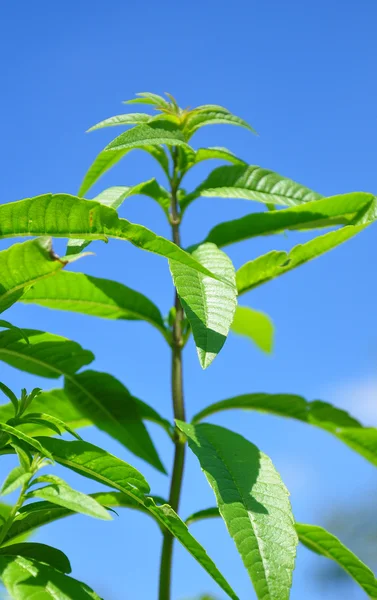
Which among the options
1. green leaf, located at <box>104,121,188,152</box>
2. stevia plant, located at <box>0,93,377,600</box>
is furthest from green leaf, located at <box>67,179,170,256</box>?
green leaf, located at <box>104,121,188,152</box>

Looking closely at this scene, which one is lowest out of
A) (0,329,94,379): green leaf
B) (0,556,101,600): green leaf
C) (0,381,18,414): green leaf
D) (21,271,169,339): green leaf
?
(0,556,101,600): green leaf

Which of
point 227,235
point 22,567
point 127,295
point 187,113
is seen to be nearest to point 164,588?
point 22,567

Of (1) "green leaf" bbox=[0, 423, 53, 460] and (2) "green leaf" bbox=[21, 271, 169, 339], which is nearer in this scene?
(1) "green leaf" bbox=[0, 423, 53, 460]

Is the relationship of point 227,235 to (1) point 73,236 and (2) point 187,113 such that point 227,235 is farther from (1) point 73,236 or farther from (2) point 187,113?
(1) point 73,236

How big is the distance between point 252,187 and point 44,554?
45.2 inches

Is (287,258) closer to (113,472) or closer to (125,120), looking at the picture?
(125,120)

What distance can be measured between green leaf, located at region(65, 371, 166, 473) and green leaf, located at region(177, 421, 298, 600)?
0.32 meters

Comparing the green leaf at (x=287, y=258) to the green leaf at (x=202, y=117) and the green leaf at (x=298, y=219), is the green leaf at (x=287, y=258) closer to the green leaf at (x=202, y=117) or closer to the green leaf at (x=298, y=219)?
the green leaf at (x=298, y=219)

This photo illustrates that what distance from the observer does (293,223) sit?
2057 mm

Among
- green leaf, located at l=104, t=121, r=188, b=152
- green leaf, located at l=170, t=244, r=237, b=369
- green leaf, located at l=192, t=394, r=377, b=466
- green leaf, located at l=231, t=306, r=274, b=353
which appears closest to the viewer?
green leaf, located at l=170, t=244, r=237, b=369

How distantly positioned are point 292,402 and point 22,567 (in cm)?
99

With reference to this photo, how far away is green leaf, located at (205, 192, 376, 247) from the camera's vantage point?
80.0 inches

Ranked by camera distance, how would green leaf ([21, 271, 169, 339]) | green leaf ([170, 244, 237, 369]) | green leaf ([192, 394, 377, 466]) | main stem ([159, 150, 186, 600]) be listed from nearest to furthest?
green leaf ([170, 244, 237, 369]), main stem ([159, 150, 186, 600]), green leaf ([21, 271, 169, 339]), green leaf ([192, 394, 377, 466])

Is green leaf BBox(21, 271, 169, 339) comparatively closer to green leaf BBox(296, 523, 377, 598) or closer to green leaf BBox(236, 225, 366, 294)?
green leaf BBox(236, 225, 366, 294)
